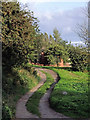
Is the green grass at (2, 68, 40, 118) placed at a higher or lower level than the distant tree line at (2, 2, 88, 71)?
lower

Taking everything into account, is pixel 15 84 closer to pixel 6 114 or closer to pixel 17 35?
pixel 17 35

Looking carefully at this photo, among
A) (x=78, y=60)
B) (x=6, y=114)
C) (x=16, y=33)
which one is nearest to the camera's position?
(x=6, y=114)

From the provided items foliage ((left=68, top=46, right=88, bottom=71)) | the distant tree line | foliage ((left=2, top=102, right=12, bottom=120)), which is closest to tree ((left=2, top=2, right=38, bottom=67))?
the distant tree line

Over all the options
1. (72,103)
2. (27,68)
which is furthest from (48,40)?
(72,103)

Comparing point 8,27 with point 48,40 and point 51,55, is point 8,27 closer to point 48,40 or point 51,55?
point 51,55

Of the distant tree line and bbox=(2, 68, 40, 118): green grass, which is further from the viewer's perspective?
the distant tree line

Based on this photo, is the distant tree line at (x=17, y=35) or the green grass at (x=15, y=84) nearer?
the green grass at (x=15, y=84)

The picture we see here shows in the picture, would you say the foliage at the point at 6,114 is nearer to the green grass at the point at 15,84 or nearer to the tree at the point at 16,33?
the green grass at the point at 15,84

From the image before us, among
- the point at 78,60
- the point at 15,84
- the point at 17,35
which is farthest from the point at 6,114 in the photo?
the point at 78,60

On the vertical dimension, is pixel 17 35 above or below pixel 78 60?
above

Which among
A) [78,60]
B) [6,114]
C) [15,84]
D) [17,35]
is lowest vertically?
[6,114]

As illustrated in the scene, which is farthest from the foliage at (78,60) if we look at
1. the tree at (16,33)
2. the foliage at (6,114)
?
the foliage at (6,114)

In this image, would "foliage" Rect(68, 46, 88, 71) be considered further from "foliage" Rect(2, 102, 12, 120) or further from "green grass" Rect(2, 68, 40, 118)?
"foliage" Rect(2, 102, 12, 120)

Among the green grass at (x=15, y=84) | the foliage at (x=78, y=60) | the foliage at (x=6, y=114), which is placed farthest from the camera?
the foliage at (x=78, y=60)
